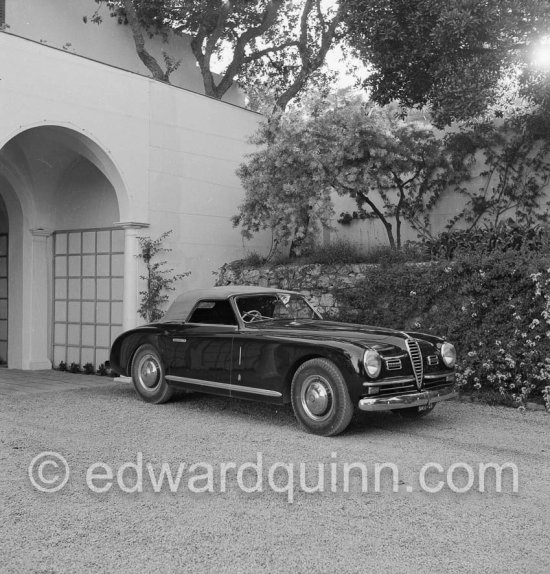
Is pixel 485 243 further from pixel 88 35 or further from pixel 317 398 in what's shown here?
pixel 88 35

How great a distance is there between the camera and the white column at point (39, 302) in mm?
11352

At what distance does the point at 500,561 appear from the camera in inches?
125

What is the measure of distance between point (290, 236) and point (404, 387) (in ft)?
18.2

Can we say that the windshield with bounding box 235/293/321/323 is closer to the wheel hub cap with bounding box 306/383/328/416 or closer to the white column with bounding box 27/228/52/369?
the wheel hub cap with bounding box 306/383/328/416

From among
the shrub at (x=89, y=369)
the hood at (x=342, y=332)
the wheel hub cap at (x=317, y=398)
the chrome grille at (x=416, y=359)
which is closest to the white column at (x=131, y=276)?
the shrub at (x=89, y=369)

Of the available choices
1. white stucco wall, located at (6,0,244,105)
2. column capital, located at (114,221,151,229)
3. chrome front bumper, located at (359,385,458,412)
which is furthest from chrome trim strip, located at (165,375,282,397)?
white stucco wall, located at (6,0,244,105)

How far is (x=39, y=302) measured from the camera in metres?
11.5

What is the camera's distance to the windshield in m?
7.16

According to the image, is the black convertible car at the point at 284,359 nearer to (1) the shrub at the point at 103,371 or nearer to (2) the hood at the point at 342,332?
(2) the hood at the point at 342,332

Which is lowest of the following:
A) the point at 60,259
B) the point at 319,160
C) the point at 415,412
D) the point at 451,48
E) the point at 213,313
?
the point at 415,412

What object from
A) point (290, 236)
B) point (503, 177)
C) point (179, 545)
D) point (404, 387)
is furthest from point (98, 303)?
point (179, 545)

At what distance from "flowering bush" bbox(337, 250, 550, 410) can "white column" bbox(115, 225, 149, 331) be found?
12.4 feet

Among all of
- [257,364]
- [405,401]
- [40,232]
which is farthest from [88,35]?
[405,401]

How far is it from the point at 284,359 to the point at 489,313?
2.94 m
